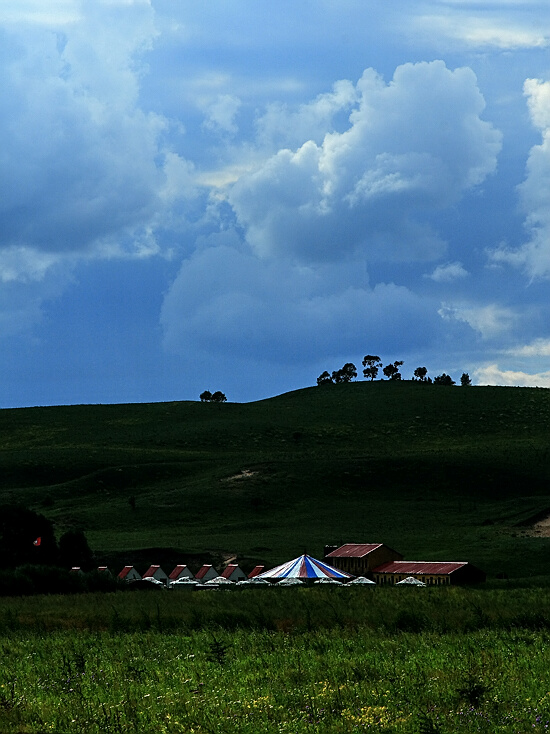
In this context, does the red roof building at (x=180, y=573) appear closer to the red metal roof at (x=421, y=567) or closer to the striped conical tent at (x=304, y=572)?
the striped conical tent at (x=304, y=572)

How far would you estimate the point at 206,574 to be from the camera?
270ft

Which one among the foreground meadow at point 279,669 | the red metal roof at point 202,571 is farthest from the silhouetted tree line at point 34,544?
the foreground meadow at point 279,669

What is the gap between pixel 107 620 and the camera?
3619cm

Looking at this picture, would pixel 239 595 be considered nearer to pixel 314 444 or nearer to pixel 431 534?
pixel 431 534

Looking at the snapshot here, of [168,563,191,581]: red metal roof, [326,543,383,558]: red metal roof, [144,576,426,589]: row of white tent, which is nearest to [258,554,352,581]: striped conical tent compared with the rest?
[144,576,426,589]: row of white tent

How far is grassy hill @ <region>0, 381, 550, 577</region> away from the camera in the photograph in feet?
334

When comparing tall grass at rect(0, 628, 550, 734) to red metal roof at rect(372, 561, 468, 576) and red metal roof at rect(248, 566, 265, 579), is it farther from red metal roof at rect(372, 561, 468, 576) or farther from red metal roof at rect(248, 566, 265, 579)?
red metal roof at rect(248, 566, 265, 579)

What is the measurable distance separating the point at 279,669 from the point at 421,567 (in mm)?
57024

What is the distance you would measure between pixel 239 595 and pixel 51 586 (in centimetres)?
1526

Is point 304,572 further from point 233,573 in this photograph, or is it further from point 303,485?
point 303,485

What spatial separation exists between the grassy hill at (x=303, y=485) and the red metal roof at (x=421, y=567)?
6894mm

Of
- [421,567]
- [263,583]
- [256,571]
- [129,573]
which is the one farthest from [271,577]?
[129,573]

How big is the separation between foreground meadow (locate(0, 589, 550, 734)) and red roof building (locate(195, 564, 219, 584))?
141 feet

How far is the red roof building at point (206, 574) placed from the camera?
81688 millimetres
